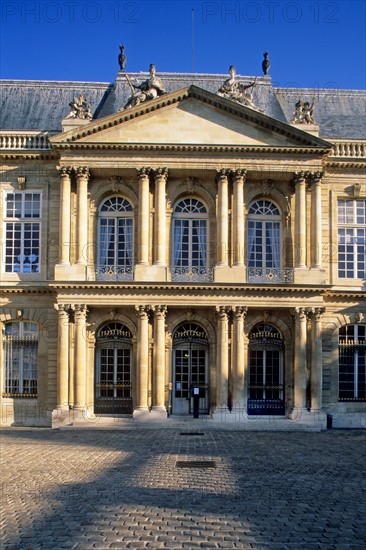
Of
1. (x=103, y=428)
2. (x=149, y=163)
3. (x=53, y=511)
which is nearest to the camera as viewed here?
(x=53, y=511)

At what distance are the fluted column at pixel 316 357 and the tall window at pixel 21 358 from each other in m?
10.7

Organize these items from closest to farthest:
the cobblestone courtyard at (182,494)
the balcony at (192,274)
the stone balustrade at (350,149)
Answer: the cobblestone courtyard at (182,494) → the balcony at (192,274) → the stone balustrade at (350,149)

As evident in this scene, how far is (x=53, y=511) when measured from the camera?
39.2 ft

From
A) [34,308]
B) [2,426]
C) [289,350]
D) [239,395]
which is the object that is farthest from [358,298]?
[2,426]

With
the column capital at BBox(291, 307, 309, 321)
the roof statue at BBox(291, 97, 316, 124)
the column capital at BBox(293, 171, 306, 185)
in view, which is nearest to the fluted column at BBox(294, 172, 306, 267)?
the column capital at BBox(293, 171, 306, 185)

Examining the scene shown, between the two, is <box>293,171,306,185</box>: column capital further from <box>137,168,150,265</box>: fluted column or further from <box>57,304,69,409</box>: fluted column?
<box>57,304,69,409</box>: fluted column

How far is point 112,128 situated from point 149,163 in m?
1.95

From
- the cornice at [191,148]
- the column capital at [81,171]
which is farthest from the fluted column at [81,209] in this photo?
Answer: the cornice at [191,148]

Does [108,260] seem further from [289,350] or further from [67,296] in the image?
[289,350]

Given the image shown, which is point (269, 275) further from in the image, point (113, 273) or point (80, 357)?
point (80, 357)

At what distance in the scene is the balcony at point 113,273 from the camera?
28.5 metres

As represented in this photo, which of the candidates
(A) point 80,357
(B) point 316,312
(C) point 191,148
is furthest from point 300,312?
(A) point 80,357

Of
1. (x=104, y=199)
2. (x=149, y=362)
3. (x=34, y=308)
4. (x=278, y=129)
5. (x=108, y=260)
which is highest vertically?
(x=278, y=129)

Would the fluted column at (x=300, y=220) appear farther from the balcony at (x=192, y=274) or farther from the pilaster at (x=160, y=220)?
the pilaster at (x=160, y=220)
